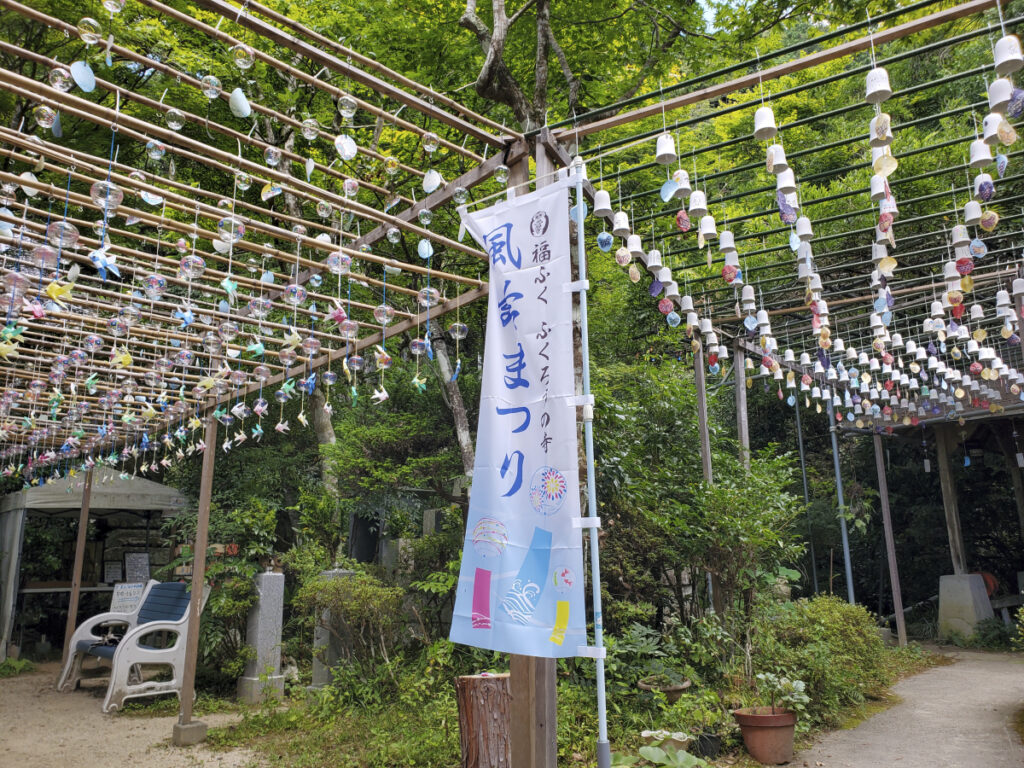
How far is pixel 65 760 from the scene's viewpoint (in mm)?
4941

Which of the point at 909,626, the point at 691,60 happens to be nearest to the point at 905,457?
the point at 909,626

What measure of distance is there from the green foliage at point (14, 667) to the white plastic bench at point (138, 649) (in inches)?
53.5

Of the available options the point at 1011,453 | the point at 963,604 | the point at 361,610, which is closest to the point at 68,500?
the point at 361,610

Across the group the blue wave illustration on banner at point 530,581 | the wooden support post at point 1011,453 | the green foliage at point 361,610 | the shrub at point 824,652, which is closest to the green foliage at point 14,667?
the green foliage at point 361,610

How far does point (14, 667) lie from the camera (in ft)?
27.7

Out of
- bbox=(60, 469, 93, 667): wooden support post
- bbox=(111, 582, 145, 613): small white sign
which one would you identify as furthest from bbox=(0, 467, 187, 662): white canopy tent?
bbox=(111, 582, 145, 613): small white sign

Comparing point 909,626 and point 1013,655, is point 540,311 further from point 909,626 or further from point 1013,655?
point 909,626

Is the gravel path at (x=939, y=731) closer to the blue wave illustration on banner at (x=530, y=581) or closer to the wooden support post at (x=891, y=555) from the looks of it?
the wooden support post at (x=891, y=555)

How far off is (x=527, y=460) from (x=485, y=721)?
5.47ft

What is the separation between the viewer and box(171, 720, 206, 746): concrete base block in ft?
17.3

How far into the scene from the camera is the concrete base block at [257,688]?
21.7 feet

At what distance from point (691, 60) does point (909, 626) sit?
9885 mm

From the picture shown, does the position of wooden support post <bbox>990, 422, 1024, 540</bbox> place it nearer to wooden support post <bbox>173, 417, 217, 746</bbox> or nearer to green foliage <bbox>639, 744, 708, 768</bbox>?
green foliage <bbox>639, 744, 708, 768</bbox>

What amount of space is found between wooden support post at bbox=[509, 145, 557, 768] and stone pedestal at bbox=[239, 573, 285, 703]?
4.58m
